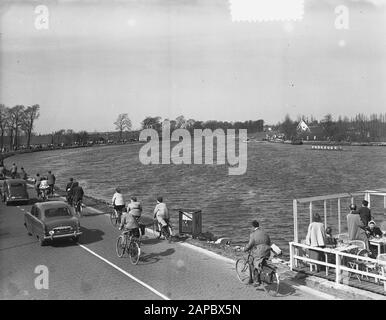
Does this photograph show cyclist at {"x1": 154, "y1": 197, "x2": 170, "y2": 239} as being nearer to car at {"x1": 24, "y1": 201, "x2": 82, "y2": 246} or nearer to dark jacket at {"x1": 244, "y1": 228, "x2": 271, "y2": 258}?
car at {"x1": 24, "y1": 201, "x2": 82, "y2": 246}

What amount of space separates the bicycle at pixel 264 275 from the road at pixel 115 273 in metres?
0.20

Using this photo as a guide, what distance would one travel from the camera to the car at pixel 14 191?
26595 mm

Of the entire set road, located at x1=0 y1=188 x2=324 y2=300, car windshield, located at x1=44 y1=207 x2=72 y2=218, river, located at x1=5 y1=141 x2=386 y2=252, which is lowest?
river, located at x1=5 y1=141 x2=386 y2=252

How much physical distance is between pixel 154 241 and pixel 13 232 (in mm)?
6118

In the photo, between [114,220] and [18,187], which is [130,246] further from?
[18,187]

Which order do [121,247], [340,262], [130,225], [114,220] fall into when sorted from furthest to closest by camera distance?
[114,220] → [121,247] → [130,225] → [340,262]

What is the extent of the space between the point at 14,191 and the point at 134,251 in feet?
51.8

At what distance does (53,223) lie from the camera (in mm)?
15750

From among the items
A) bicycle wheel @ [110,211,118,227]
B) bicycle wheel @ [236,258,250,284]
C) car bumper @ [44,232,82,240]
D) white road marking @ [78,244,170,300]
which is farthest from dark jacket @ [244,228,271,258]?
bicycle wheel @ [110,211,118,227]

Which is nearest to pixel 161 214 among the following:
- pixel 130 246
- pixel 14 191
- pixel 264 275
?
pixel 130 246

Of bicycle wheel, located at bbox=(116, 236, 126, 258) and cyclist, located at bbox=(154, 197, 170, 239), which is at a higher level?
cyclist, located at bbox=(154, 197, 170, 239)

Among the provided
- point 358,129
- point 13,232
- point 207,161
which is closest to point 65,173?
point 207,161

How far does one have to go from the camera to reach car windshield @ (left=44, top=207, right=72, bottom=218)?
16.3m
